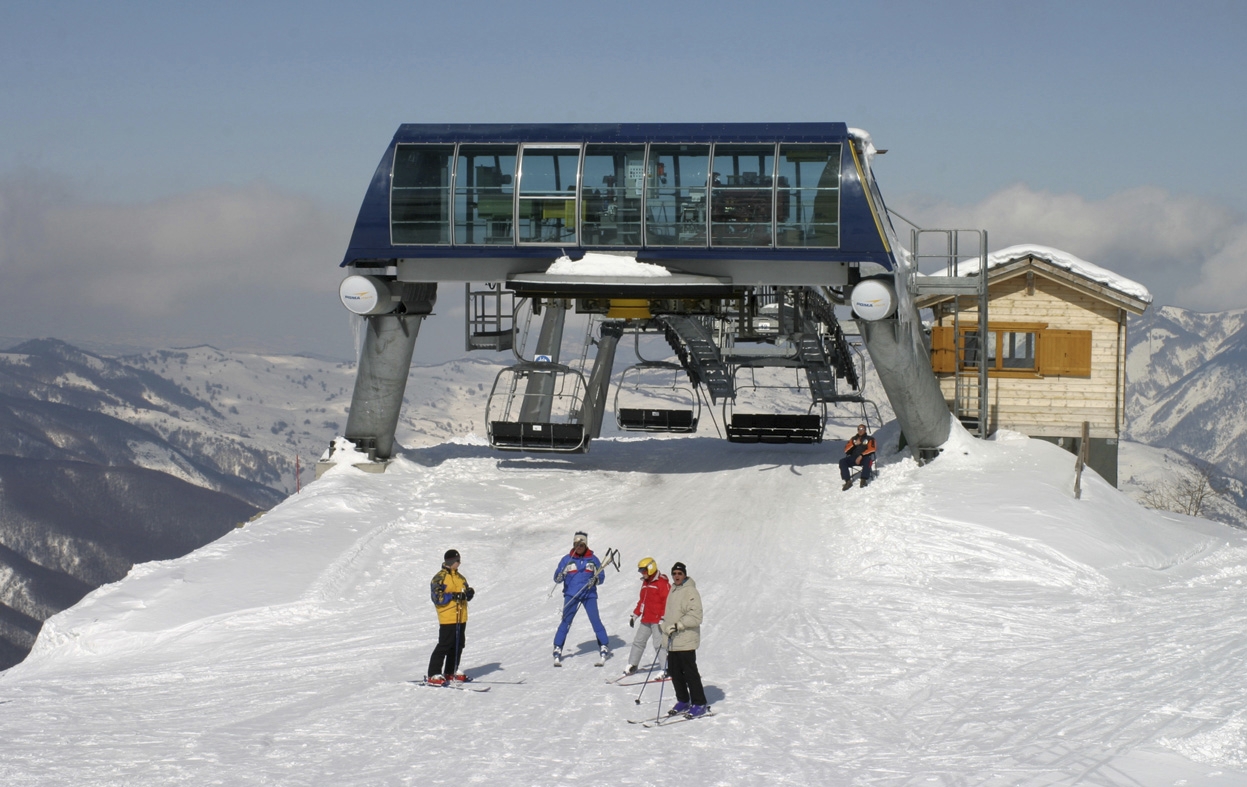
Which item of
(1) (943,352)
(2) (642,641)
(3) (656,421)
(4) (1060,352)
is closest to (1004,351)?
(4) (1060,352)

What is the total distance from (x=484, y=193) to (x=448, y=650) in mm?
13829

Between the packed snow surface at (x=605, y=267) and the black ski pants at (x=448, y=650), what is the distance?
12.3 meters

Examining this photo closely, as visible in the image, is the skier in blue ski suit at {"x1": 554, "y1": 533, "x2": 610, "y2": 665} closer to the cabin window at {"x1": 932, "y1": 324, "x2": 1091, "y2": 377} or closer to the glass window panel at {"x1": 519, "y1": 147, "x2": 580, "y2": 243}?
the glass window panel at {"x1": 519, "y1": 147, "x2": 580, "y2": 243}

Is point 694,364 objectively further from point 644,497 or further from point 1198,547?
point 1198,547

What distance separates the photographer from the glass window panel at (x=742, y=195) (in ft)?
89.9

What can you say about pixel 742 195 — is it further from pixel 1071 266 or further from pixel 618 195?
A: pixel 1071 266

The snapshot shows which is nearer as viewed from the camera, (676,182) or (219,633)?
(219,633)

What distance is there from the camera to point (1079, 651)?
18219 mm

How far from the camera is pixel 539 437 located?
30281mm

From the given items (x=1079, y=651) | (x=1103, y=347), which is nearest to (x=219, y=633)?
(x=1079, y=651)

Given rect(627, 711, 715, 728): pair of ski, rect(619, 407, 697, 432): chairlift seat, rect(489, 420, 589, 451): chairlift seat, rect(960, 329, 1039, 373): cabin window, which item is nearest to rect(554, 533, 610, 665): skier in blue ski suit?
rect(627, 711, 715, 728): pair of ski

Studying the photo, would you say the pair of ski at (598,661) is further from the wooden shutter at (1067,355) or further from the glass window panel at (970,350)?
the wooden shutter at (1067,355)

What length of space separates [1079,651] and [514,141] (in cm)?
1491

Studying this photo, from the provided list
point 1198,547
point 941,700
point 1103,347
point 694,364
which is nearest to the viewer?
point 941,700
